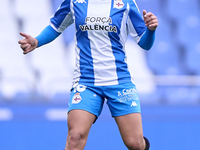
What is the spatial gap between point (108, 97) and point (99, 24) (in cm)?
55

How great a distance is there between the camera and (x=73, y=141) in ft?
8.60

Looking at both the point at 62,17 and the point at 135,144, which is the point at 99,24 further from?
the point at 135,144

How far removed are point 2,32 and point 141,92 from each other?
3.02 meters

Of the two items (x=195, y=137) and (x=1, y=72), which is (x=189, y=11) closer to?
(x=195, y=137)

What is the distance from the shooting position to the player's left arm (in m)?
2.71

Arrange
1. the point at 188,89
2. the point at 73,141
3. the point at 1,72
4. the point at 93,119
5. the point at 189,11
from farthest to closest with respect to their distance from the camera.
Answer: the point at 189,11 → the point at 1,72 → the point at 188,89 → the point at 93,119 → the point at 73,141

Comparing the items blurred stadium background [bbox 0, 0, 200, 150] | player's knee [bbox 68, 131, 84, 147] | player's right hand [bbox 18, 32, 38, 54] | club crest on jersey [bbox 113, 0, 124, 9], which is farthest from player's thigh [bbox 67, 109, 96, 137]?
blurred stadium background [bbox 0, 0, 200, 150]

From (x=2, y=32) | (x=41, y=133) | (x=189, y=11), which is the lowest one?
(x=41, y=133)

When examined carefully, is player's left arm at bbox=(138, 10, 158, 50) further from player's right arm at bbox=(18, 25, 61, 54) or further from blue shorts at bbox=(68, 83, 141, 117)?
player's right arm at bbox=(18, 25, 61, 54)

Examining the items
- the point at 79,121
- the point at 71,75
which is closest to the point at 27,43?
the point at 79,121

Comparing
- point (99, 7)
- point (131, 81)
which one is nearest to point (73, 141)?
point (131, 81)

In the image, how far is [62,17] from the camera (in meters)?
3.07

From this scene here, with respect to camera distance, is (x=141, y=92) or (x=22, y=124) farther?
(x=141, y=92)

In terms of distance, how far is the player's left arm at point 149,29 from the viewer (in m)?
2.71
